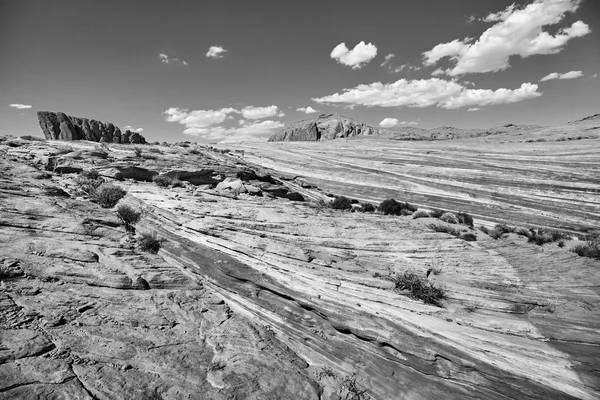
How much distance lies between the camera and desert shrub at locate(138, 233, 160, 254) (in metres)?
13.8

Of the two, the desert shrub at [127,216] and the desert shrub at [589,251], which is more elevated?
the desert shrub at [127,216]

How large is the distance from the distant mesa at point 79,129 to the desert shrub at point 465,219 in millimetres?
79529

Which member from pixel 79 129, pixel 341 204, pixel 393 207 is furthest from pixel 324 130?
pixel 393 207

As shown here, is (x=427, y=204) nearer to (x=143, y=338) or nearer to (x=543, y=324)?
(x=543, y=324)

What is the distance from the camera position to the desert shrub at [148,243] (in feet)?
45.3

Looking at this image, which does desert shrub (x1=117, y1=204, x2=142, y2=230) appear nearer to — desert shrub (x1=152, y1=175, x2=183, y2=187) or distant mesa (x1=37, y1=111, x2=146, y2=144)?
desert shrub (x1=152, y1=175, x2=183, y2=187)

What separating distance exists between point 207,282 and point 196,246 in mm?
2695

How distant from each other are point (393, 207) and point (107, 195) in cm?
2519

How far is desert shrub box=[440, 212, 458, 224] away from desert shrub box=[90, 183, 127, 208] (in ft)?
84.6

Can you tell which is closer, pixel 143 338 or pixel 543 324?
pixel 143 338

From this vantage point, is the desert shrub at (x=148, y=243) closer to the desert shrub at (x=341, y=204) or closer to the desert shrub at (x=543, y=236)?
the desert shrub at (x=341, y=204)

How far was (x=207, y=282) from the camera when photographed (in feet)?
42.2

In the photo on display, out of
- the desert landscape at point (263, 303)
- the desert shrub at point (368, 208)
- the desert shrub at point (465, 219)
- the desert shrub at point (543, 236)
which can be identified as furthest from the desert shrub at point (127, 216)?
the desert shrub at point (543, 236)

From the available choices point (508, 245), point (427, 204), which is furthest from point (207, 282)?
point (427, 204)
